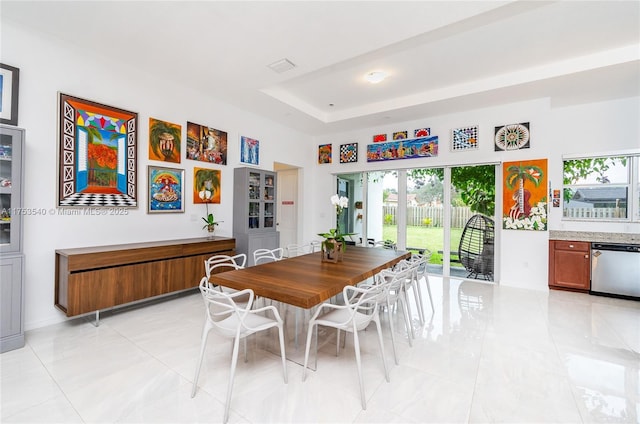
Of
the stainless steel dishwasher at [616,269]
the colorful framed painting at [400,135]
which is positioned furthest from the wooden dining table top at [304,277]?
the stainless steel dishwasher at [616,269]

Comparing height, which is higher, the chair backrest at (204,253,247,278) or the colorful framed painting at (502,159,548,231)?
the colorful framed painting at (502,159,548,231)

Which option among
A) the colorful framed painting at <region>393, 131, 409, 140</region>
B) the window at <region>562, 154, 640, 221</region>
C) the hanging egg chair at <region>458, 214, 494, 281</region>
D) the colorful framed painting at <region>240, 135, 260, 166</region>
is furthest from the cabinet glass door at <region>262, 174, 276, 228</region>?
the window at <region>562, 154, 640, 221</region>

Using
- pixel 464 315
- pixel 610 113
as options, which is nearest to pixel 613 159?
pixel 610 113

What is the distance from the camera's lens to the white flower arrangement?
474 centimetres

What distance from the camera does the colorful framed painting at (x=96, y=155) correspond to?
321 cm

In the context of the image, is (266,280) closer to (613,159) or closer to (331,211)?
(331,211)

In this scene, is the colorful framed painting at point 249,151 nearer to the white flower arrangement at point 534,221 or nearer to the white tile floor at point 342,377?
the white tile floor at point 342,377

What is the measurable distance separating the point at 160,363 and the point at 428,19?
3.91m

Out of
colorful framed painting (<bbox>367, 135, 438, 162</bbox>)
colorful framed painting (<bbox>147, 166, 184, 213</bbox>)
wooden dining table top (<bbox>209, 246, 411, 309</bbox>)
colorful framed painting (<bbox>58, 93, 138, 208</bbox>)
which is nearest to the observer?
wooden dining table top (<bbox>209, 246, 411, 309</bbox>)

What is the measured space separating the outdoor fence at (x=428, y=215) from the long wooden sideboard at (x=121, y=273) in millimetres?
3841

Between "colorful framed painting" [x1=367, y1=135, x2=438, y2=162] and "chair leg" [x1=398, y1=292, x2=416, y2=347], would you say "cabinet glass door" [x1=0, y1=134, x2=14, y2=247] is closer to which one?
"chair leg" [x1=398, y1=292, x2=416, y2=347]

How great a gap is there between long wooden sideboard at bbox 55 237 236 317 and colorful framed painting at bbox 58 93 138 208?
0.62m

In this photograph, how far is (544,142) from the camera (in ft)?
15.5

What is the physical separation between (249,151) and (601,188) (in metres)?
6.21
